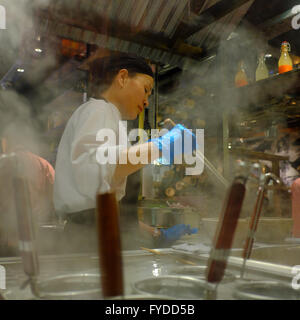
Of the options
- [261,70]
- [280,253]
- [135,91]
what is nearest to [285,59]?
[261,70]

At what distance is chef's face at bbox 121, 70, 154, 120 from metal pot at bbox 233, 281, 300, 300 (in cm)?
90

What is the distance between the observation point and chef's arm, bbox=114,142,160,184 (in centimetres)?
107

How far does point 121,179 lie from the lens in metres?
1.32

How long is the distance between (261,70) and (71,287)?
201 cm

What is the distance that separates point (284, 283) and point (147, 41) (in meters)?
1.29

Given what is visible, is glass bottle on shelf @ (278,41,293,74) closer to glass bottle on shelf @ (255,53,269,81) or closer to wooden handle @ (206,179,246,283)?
glass bottle on shelf @ (255,53,269,81)

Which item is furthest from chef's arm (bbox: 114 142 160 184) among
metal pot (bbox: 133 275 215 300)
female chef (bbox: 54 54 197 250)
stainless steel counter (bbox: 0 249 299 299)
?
metal pot (bbox: 133 275 215 300)

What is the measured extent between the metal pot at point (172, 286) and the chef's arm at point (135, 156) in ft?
1.34

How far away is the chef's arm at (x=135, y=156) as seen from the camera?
1065 mm

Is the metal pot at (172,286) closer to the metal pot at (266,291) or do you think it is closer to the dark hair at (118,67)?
the metal pot at (266,291)

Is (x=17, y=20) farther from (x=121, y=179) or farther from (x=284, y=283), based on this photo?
(x=284, y=283)

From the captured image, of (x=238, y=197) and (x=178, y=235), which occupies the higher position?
(x=238, y=197)

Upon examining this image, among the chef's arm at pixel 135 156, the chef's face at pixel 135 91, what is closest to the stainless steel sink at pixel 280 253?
the chef's arm at pixel 135 156

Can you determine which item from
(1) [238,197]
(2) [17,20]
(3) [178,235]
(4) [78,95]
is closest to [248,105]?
(3) [178,235]
